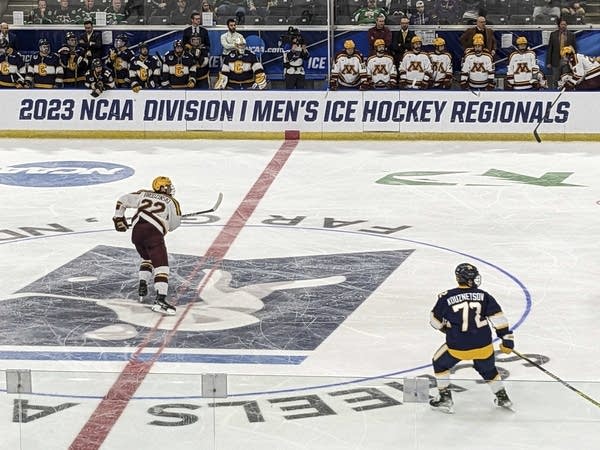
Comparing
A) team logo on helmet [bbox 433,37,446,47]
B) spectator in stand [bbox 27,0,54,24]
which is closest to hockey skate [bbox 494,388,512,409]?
team logo on helmet [bbox 433,37,446,47]

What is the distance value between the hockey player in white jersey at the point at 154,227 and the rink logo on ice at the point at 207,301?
21cm

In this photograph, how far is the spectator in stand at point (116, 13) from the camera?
20.7 m

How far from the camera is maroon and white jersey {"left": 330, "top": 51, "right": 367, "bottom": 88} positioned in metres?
19.2

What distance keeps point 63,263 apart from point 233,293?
187 centimetres

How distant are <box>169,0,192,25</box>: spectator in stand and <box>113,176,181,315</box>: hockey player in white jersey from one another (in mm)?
10343

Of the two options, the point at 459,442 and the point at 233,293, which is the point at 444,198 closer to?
the point at 233,293

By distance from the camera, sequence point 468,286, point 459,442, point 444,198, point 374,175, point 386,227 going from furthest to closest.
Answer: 1. point 374,175
2. point 444,198
3. point 386,227
4. point 468,286
5. point 459,442

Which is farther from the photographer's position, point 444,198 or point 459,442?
point 444,198

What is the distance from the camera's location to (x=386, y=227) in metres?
13.7

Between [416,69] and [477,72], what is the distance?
0.85 metres

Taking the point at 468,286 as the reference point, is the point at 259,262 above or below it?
below

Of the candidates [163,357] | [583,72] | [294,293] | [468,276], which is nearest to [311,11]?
[583,72]

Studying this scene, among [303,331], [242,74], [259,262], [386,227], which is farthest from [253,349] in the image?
[242,74]

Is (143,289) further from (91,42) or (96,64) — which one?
(91,42)
